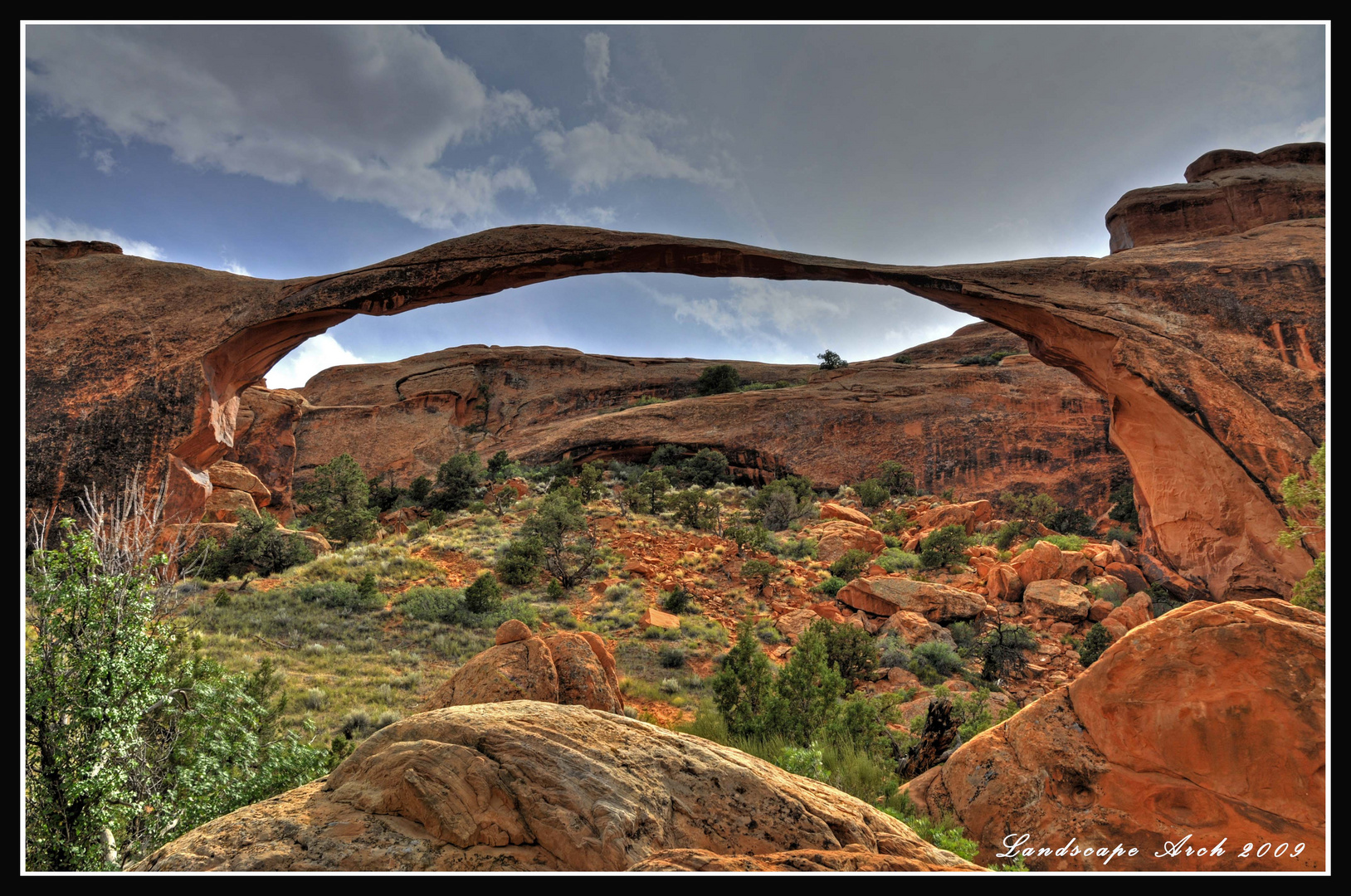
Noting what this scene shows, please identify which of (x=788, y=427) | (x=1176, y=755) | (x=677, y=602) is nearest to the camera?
(x=1176, y=755)

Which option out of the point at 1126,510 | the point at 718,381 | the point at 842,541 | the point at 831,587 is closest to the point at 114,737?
the point at 831,587

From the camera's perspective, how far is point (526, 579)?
40.9 ft

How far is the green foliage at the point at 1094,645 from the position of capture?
848 cm

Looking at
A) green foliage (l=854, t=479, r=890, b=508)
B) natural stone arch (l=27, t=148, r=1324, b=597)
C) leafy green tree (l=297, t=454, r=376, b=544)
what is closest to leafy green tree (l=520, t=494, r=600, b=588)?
natural stone arch (l=27, t=148, r=1324, b=597)

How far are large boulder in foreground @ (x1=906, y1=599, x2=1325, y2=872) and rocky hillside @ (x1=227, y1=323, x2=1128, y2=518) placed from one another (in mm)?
19741

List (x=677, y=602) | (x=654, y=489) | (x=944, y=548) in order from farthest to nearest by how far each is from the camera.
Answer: (x=654, y=489)
(x=944, y=548)
(x=677, y=602)

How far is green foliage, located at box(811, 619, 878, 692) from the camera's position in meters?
8.48

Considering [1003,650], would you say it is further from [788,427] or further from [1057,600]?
[788,427]

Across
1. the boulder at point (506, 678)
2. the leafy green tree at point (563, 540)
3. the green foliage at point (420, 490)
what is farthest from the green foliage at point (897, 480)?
the boulder at point (506, 678)

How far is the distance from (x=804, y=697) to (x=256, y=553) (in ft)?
44.2

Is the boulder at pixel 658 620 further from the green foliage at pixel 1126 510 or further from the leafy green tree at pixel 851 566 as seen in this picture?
the green foliage at pixel 1126 510

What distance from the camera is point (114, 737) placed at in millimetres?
3729

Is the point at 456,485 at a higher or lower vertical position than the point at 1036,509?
higher

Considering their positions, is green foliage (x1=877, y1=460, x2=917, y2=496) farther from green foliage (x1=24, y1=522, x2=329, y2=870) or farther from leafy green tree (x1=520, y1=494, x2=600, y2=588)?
green foliage (x1=24, y1=522, x2=329, y2=870)
